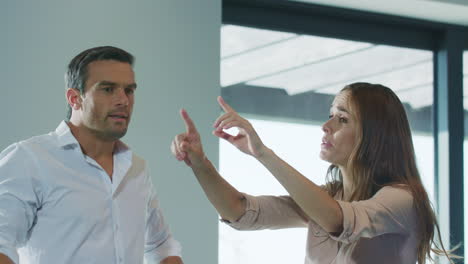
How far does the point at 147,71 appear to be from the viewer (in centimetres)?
304

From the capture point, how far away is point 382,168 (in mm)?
2289

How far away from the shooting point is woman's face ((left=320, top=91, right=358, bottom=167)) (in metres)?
2.27

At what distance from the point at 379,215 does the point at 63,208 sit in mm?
818

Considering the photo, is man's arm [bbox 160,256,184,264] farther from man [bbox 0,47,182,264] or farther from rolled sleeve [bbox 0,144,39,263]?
rolled sleeve [bbox 0,144,39,263]

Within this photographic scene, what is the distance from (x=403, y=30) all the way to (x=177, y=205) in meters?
1.49

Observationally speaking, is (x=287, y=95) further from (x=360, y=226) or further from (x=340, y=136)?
(x=360, y=226)

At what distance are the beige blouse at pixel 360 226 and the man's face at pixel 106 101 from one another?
0.47m

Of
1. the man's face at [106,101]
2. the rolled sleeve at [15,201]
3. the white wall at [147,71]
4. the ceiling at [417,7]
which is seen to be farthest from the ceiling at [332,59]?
the rolled sleeve at [15,201]

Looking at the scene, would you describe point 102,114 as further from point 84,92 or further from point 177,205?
point 177,205

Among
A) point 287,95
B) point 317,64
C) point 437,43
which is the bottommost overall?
point 287,95

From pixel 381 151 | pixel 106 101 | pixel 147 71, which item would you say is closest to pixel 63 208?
pixel 106 101

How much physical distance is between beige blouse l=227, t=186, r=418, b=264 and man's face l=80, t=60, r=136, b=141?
47 centimetres

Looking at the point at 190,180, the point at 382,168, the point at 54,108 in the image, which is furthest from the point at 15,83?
the point at 382,168

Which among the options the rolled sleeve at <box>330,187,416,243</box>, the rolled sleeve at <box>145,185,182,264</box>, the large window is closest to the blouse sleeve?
the rolled sleeve at <box>145,185,182,264</box>
